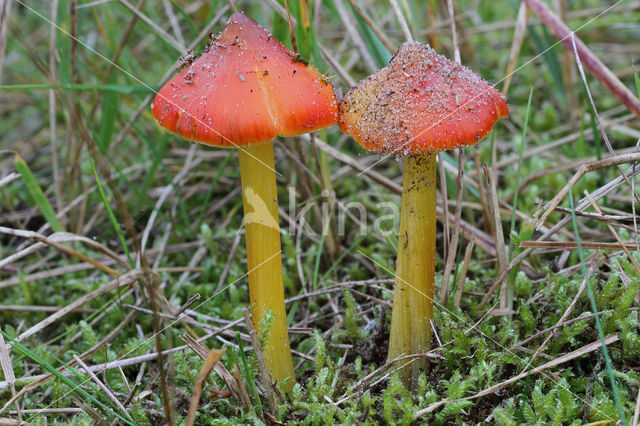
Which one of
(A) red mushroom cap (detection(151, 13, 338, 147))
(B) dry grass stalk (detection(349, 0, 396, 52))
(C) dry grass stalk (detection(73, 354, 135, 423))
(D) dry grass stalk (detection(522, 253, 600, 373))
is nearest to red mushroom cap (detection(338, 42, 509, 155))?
(A) red mushroom cap (detection(151, 13, 338, 147))

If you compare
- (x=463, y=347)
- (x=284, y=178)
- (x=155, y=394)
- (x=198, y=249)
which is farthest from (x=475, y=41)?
(x=155, y=394)

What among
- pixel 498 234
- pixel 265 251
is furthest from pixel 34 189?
pixel 498 234

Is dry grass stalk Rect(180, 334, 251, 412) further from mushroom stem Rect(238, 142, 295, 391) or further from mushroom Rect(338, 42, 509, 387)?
mushroom Rect(338, 42, 509, 387)

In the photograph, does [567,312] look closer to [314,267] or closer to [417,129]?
[417,129]

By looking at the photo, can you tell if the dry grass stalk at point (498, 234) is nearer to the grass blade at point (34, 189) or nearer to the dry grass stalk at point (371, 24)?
the dry grass stalk at point (371, 24)

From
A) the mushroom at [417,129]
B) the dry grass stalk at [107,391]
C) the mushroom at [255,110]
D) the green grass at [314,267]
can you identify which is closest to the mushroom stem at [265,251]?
the mushroom at [255,110]
